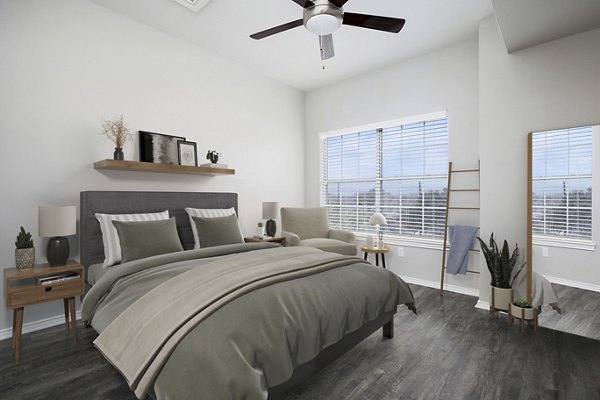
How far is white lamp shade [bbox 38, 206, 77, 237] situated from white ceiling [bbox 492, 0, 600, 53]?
3.81 m

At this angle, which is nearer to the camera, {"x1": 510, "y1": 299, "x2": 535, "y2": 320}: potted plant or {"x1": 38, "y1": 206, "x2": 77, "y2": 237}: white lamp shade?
{"x1": 38, "y1": 206, "x2": 77, "y2": 237}: white lamp shade

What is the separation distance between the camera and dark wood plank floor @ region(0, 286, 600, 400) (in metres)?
1.89

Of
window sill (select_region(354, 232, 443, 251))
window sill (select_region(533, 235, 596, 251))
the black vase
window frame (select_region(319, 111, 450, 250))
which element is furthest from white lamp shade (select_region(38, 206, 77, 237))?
window sill (select_region(533, 235, 596, 251))

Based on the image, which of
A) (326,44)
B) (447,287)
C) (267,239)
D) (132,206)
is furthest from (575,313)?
(132,206)

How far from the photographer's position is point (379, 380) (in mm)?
2016

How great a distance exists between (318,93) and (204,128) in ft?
7.33

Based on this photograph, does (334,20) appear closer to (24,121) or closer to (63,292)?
(24,121)

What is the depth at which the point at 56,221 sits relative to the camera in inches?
101

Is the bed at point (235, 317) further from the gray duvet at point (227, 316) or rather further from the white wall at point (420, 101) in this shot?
the white wall at point (420, 101)

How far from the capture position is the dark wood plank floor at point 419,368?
1.89m

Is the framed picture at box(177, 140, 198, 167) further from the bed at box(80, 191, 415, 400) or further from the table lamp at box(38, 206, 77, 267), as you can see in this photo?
the bed at box(80, 191, 415, 400)

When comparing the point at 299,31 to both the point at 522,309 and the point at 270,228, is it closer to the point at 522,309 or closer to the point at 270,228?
the point at 270,228

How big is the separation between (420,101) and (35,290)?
4.58 meters

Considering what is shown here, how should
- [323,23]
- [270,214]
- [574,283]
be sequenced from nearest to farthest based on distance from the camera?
[323,23], [574,283], [270,214]
